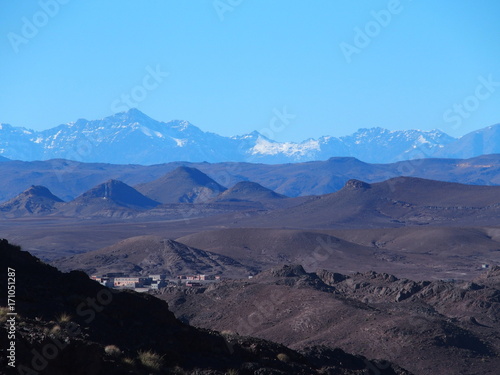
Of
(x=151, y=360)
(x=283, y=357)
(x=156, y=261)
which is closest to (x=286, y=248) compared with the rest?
(x=156, y=261)

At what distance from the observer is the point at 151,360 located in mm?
14500

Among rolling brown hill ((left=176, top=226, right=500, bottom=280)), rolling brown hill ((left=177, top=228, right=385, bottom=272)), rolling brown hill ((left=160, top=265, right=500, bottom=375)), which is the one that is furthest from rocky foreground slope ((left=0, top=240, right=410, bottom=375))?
rolling brown hill ((left=177, top=228, right=385, bottom=272))

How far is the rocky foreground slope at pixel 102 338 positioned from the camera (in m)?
12.9

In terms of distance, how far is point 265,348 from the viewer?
18781mm

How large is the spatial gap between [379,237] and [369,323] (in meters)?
98.4

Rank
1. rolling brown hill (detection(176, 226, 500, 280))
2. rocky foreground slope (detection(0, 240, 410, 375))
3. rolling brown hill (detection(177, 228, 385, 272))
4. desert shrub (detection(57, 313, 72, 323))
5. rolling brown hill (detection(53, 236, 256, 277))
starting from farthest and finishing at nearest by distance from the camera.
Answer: rolling brown hill (detection(177, 228, 385, 272)) → rolling brown hill (detection(176, 226, 500, 280)) → rolling brown hill (detection(53, 236, 256, 277)) → desert shrub (detection(57, 313, 72, 323)) → rocky foreground slope (detection(0, 240, 410, 375))

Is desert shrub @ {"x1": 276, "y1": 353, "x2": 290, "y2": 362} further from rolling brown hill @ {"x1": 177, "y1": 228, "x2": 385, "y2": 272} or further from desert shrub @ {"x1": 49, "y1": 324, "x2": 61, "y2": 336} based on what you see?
rolling brown hill @ {"x1": 177, "y1": 228, "x2": 385, "y2": 272}

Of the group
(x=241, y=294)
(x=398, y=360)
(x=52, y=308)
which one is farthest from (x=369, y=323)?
(x=52, y=308)

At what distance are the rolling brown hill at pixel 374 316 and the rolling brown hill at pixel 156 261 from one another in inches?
1507

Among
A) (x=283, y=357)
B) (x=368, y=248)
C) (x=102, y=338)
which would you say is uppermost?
(x=102, y=338)

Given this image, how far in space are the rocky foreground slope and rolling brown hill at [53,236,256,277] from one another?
253 ft

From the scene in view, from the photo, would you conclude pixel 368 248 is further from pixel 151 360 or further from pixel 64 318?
pixel 151 360

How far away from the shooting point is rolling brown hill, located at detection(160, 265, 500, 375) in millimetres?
39219

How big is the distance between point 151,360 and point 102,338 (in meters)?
1.47
